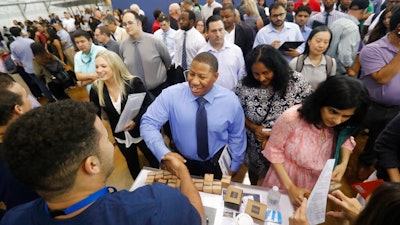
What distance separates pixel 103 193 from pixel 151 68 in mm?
2394

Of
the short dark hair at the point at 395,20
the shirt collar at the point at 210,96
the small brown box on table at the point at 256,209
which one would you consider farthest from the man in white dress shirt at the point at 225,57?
the small brown box on table at the point at 256,209

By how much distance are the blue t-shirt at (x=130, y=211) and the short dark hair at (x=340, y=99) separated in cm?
94

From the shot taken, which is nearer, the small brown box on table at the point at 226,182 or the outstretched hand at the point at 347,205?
the outstretched hand at the point at 347,205

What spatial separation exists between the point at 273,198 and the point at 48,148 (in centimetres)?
118

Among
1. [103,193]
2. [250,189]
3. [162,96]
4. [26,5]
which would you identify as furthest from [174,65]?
[26,5]

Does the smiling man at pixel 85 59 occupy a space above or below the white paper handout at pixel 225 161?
above

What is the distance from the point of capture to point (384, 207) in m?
0.72

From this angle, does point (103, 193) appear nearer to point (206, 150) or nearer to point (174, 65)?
point (206, 150)

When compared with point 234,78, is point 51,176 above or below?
above

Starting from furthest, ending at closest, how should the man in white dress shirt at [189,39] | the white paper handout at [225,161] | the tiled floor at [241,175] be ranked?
the man in white dress shirt at [189,39]
the tiled floor at [241,175]
the white paper handout at [225,161]

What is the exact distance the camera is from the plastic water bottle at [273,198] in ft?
4.36

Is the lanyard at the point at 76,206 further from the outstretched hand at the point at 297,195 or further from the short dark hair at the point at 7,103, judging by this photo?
the outstretched hand at the point at 297,195

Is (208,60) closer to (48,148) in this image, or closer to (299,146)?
(299,146)

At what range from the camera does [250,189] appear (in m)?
1.43
